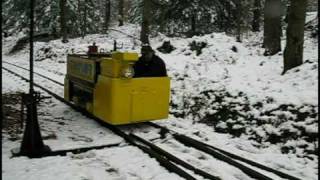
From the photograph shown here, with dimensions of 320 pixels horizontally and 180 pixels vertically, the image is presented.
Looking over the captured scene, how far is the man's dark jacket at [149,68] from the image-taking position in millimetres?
9102

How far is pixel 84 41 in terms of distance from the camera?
30.0 m

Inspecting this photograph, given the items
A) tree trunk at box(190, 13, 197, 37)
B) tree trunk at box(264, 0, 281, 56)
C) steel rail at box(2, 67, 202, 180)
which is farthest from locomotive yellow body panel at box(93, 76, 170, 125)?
tree trunk at box(190, 13, 197, 37)

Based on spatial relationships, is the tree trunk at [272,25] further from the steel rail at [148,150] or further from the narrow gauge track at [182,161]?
the narrow gauge track at [182,161]

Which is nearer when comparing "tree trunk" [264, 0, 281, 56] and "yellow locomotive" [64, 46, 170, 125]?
"yellow locomotive" [64, 46, 170, 125]

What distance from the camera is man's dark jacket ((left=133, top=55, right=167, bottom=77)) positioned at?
910 centimetres

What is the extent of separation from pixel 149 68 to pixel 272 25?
8137 millimetres

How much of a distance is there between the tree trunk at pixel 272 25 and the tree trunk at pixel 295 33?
13.5ft

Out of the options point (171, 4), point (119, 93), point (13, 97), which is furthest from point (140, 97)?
point (171, 4)

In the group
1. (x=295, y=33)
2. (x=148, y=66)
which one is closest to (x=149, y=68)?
(x=148, y=66)

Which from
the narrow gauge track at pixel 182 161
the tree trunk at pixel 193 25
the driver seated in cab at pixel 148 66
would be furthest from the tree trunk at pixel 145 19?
the narrow gauge track at pixel 182 161

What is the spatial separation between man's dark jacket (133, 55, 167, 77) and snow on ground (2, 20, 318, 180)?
1221 millimetres

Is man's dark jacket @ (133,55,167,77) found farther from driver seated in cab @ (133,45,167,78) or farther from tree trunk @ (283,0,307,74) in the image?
tree trunk @ (283,0,307,74)

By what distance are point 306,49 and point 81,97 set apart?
7.84m

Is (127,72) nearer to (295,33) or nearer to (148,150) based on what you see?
(148,150)
